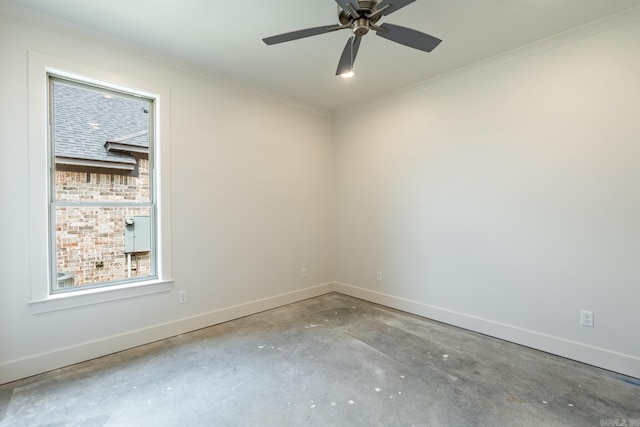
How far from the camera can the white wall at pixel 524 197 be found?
2.30 m

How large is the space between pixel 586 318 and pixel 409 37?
266 centimetres

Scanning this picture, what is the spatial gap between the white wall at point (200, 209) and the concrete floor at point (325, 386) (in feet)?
0.82

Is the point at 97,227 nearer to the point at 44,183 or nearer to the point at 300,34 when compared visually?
the point at 44,183

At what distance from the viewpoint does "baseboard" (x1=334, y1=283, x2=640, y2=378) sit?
89.2 inches

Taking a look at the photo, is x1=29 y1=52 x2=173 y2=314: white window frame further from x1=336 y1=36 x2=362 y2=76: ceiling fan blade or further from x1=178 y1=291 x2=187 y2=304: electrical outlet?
x1=336 y1=36 x2=362 y2=76: ceiling fan blade

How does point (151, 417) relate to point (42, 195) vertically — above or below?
below

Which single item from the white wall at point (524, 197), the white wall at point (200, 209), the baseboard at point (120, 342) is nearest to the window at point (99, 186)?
the white wall at point (200, 209)

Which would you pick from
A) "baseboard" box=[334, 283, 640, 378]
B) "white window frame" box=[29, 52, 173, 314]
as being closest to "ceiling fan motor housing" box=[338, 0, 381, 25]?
"white window frame" box=[29, 52, 173, 314]

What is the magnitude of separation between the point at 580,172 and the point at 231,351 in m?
3.40

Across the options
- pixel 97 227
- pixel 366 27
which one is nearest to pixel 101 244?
pixel 97 227

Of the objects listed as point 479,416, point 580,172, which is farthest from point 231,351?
point 580,172

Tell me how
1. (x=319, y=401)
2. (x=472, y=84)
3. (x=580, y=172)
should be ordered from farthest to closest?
(x=472, y=84), (x=580, y=172), (x=319, y=401)

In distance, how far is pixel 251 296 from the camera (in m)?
3.56

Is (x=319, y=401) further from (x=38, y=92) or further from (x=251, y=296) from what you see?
(x=38, y=92)
